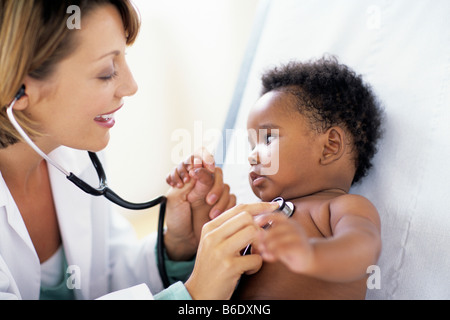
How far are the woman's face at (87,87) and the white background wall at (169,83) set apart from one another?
3.41ft

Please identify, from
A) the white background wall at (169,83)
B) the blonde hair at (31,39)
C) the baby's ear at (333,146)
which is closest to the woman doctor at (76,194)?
the blonde hair at (31,39)

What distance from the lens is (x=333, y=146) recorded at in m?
1.07

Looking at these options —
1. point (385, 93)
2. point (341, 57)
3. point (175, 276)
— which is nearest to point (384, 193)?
point (385, 93)

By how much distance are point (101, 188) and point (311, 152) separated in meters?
0.50

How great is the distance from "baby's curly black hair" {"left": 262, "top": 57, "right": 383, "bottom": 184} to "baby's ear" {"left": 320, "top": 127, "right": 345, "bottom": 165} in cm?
2

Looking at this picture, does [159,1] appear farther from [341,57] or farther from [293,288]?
[293,288]

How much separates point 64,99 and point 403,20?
834 millimetres

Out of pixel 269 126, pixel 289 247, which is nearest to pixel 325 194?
pixel 269 126

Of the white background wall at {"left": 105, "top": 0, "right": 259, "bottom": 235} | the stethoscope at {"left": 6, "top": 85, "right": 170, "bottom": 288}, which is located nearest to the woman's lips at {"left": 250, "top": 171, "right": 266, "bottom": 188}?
the stethoscope at {"left": 6, "top": 85, "right": 170, "bottom": 288}

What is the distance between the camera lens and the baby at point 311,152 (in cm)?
92

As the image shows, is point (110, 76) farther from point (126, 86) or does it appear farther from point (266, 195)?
point (266, 195)

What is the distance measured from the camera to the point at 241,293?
39.4 inches

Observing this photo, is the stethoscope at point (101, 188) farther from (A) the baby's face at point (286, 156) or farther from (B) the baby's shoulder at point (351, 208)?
(B) the baby's shoulder at point (351, 208)

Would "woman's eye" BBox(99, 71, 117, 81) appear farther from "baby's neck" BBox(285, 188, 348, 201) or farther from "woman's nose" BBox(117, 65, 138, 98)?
"baby's neck" BBox(285, 188, 348, 201)
